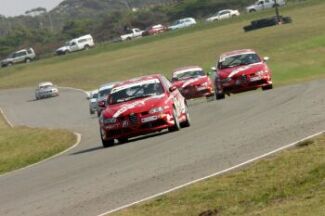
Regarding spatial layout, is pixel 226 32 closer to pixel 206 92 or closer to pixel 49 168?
pixel 206 92

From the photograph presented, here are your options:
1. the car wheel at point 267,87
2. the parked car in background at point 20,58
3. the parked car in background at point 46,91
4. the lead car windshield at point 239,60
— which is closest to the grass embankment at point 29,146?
the lead car windshield at point 239,60

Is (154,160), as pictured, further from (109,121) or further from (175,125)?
(175,125)

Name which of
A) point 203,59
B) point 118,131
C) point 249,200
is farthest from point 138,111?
point 203,59

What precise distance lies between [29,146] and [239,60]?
386 inches

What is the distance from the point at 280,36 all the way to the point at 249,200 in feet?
215

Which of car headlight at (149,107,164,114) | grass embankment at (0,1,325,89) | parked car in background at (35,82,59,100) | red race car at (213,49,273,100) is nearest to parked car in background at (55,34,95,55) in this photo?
grass embankment at (0,1,325,89)

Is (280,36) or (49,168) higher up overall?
(49,168)

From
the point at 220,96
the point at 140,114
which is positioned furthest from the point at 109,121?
the point at 220,96

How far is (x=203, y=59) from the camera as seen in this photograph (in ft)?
238

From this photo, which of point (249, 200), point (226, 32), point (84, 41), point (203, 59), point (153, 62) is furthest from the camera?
point (84, 41)

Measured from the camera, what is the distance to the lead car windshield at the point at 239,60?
3319 cm

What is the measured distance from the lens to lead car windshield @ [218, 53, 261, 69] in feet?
109

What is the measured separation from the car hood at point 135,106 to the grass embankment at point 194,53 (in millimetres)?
28919

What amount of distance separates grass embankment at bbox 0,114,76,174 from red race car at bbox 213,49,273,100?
6.15 m
